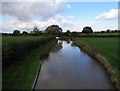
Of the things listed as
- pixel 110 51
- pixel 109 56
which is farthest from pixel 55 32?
pixel 109 56

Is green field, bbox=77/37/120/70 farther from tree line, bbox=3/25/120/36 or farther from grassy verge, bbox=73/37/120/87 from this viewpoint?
tree line, bbox=3/25/120/36

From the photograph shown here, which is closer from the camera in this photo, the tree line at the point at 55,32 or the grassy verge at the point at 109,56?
the grassy verge at the point at 109,56

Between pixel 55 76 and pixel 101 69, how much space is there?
6499mm

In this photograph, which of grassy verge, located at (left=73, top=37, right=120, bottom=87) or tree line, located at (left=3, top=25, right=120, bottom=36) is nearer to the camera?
grassy verge, located at (left=73, top=37, right=120, bottom=87)

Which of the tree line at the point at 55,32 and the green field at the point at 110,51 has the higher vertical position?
the tree line at the point at 55,32

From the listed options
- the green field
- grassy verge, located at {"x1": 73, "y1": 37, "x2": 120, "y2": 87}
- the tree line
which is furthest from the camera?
the tree line

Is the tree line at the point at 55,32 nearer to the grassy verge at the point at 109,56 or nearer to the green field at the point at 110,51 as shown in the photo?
the green field at the point at 110,51

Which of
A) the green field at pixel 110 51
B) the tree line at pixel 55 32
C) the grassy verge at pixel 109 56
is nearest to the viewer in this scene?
the grassy verge at pixel 109 56

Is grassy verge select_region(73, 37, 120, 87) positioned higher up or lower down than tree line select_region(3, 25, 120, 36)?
lower down

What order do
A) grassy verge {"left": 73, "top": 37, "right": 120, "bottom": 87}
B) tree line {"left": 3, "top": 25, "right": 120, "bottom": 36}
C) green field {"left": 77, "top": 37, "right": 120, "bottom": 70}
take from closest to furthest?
grassy verge {"left": 73, "top": 37, "right": 120, "bottom": 87} < green field {"left": 77, "top": 37, "right": 120, "bottom": 70} < tree line {"left": 3, "top": 25, "right": 120, "bottom": 36}

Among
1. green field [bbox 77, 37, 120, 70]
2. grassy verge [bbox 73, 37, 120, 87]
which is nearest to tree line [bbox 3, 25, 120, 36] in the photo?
green field [bbox 77, 37, 120, 70]

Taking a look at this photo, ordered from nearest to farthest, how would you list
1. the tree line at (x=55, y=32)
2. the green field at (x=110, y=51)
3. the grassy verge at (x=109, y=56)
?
1. the grassy verge at (x=109, y=56)
2. the green field at (x=110, y=51)
3. the tree line at (x=55, y=32)

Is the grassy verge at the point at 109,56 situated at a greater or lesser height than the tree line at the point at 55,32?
lesser

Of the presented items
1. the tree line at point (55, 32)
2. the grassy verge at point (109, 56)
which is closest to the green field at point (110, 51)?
the grassy verge at point (109, 56)
